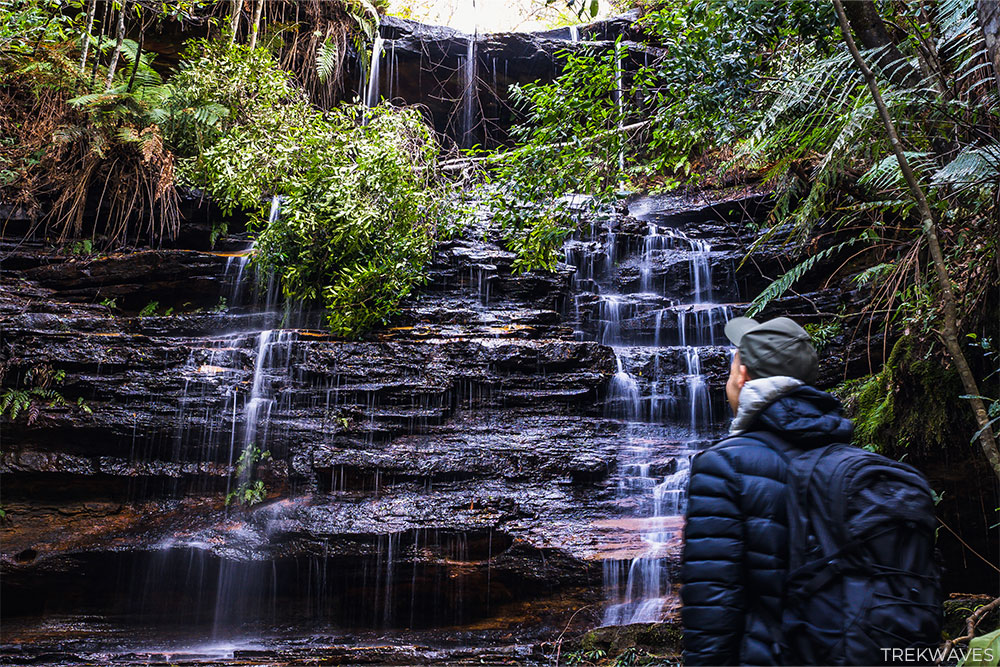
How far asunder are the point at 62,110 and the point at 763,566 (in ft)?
39.5

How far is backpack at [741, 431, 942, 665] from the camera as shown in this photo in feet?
5.23

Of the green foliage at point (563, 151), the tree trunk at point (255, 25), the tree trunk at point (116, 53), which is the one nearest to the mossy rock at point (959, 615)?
the green foliage at point (563, 151)

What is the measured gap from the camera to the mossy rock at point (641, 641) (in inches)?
200

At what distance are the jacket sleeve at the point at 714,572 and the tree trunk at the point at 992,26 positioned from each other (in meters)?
2.39

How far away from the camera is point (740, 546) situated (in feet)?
5.78

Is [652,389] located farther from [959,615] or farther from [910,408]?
[959,615]

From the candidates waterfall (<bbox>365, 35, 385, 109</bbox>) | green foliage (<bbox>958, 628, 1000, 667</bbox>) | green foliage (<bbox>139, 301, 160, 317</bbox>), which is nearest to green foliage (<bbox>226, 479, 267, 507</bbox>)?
green foliage (<bbox>139, 301, 160, 317</bbox>)

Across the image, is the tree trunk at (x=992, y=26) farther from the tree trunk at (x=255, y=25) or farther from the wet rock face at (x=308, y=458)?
the tree trunk at (x=255, y=25)

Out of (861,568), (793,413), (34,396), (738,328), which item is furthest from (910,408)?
(34,396)

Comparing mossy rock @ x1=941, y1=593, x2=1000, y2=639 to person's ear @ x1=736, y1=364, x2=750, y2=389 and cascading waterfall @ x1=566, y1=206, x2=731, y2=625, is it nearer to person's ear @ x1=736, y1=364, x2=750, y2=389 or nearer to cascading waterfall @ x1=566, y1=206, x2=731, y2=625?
cascading waterfall @ x1=566, y1=206, x2=731, y2=625

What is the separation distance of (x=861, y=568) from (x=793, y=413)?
0.46 m

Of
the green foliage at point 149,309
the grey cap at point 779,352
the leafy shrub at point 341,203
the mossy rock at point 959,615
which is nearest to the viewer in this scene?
the grey cap at point 779,352

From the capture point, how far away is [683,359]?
901 cm

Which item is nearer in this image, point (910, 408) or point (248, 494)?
point (910, 408)
